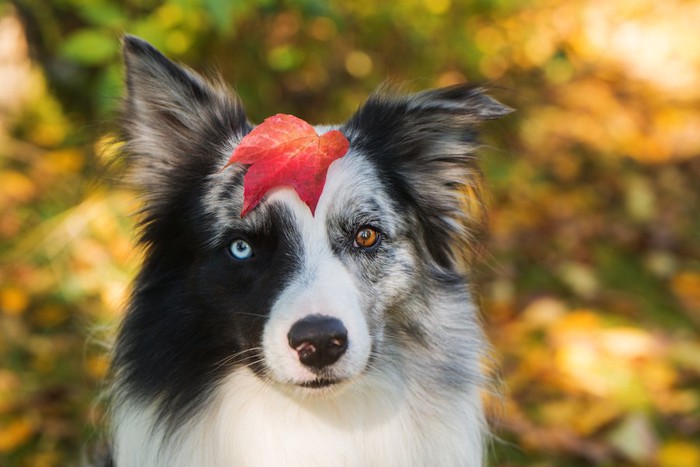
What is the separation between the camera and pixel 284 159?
2619 millimetres

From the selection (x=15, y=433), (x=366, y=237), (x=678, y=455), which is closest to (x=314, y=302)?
(x=366, y=237)

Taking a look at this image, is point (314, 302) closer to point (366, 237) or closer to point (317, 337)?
point (317, 337)

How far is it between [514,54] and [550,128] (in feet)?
5.49

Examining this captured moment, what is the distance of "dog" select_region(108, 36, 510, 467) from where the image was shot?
269cm

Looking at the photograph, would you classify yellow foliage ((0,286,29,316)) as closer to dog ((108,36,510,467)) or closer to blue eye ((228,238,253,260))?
dog ((108,36,510,467))

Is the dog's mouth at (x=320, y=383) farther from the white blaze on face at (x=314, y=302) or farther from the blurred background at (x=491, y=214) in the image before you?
the blurred background at (x=491, y=214)

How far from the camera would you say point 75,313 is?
501 centimetres

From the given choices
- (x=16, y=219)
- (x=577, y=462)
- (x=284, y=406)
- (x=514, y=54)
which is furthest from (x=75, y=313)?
(x=514, y=54)

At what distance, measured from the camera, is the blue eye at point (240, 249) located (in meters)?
2.73

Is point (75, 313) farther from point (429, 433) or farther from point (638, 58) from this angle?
point (638, 58)

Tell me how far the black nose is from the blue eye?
440 mm

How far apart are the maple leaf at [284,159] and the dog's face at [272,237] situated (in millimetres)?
61


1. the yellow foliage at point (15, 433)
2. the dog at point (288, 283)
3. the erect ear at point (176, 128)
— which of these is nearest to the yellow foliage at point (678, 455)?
the dog at point (288, 283)

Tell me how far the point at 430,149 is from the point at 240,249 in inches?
32.4
